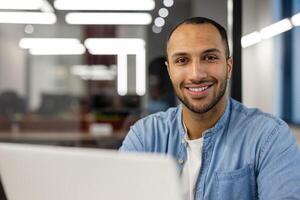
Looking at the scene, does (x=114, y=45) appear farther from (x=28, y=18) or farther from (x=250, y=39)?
(x=250, y=39)

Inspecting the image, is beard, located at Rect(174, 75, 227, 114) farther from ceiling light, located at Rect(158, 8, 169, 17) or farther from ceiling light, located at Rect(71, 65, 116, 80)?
ceiling light, located at Rect(71, 65, 116, 80)

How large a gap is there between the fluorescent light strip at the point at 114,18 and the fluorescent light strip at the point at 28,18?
12.7 inches

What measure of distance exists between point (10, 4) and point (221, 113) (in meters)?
2.22

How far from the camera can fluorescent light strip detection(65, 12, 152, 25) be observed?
2.73 metres

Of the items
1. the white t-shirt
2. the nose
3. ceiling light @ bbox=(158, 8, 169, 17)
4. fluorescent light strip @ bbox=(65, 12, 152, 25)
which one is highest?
fluorescent light strip @ bbox=(65, 12, 152, 25)

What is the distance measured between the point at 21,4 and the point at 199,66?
2.22 metres

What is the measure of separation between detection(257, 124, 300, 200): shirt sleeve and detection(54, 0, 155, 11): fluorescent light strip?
1.48 meters

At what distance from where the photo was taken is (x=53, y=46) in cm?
363

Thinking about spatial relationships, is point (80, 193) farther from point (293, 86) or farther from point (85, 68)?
point (85, 68)

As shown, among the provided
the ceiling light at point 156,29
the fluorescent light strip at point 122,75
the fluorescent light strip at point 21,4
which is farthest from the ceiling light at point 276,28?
the fluorescent light strip at point 21,4

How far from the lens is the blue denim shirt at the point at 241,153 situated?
3.44 feet

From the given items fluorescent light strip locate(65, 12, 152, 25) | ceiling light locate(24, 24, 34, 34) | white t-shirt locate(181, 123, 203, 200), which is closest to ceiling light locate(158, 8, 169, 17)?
fluorescent light strip locate(65, 12, 152, 25)

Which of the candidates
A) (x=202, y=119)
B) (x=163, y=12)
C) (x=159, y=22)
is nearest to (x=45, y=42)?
(x=159, y=22)

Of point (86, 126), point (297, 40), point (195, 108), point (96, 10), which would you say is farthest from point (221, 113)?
point (86, 126)
